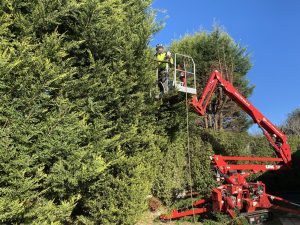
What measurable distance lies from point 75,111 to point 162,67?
544 cm

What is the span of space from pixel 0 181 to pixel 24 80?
6.18ft

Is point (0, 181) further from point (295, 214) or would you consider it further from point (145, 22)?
point (295, 214)

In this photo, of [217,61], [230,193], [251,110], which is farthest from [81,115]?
[217,61]

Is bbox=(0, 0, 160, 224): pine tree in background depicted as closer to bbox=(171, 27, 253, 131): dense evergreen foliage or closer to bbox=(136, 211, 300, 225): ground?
bbox=(136, 211, 300, 225): ground

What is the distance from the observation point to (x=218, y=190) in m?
12.5

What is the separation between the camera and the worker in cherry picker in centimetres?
1276

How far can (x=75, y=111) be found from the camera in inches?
331

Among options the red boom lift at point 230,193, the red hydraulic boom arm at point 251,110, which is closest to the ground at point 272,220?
the red boom lift at point 230,193

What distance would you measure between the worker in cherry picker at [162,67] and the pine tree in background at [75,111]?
1.59 m

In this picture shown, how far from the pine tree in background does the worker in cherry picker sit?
62.8 inches

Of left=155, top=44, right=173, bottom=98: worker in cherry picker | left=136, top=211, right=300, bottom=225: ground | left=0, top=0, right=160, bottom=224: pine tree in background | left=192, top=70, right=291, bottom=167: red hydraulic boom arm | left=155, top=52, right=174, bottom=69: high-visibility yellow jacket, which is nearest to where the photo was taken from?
left=0, top=0, right=160, bottom=224: pine tree in background

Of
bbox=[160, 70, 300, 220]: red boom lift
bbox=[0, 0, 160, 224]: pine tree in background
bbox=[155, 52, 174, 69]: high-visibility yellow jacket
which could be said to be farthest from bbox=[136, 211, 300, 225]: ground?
→ bbox=[155, 52, 174, 69]: high-visibility yellow jacket

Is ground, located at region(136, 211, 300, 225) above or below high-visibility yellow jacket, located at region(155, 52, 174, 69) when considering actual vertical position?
below

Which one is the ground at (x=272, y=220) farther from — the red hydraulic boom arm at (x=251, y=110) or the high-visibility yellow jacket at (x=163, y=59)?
the high-visibility yellow jacket at (x=163, y=59)
